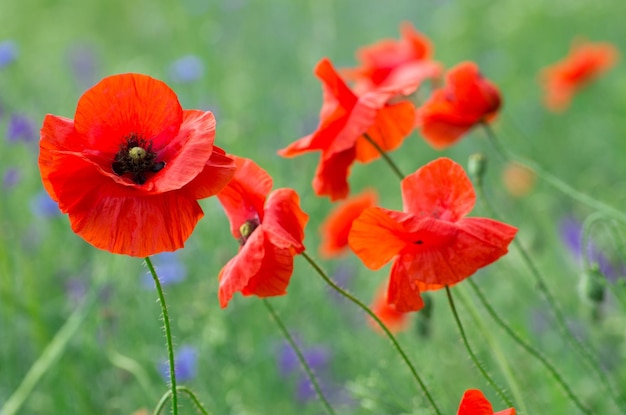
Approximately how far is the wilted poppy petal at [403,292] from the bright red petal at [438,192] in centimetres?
10

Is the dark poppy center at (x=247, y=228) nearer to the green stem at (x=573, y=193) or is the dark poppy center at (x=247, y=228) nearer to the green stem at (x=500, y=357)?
the green stem at (x=500, y=357)

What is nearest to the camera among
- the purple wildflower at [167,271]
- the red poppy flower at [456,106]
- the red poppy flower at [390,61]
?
the red poppy flower at [456,106]

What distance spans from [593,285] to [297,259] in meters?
1.75

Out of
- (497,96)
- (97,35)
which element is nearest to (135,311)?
(497,96)

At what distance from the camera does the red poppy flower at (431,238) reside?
132cm

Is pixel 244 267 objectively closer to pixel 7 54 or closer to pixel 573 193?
pixel 573 193

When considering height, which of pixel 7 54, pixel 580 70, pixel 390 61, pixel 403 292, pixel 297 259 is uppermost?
pixel 7 54

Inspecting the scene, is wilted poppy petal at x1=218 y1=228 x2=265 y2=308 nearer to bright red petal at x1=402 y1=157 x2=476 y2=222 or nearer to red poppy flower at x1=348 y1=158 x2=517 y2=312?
red poppy flower at x1=348 y1=158 x2=517 y2=312

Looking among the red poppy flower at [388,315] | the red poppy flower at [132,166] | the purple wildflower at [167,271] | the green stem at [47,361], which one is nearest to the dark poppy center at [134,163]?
the red poppy flower at [132,166]

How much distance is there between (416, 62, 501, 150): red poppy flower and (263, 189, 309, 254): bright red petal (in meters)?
0.55

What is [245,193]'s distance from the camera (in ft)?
4.89

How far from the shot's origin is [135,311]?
3.11 m

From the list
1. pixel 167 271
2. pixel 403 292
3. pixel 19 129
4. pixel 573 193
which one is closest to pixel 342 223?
pixel 573 193

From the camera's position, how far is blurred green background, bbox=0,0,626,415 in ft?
8.37
